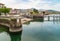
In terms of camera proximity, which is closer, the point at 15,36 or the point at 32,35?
the point at 15,36

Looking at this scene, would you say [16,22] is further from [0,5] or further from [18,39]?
[0,5]

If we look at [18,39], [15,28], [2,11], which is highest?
[2,11]

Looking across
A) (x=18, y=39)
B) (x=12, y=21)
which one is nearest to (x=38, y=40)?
(x=18, y=39)

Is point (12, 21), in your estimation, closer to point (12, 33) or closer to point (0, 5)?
point (12, 33)

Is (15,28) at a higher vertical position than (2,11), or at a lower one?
lower

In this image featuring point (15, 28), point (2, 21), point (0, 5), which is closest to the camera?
point (15, 28)

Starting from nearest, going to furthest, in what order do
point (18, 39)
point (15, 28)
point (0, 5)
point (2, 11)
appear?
point (18, 39) → point (15, 28) → point (2, 11) → point (0, 5)

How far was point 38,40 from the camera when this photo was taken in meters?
26.6

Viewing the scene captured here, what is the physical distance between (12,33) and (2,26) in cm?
1064

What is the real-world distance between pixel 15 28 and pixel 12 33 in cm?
144

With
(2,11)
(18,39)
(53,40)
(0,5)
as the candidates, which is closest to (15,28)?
(18,39)

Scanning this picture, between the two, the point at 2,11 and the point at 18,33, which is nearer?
the point at 18,33

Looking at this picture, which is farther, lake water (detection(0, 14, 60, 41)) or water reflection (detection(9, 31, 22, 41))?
water reflection (detection(9, 31, 22, 41))

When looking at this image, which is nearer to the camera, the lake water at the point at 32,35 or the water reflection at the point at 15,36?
the lake water at the point at 32,35
